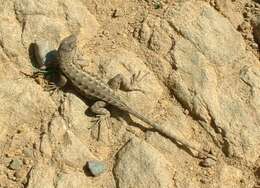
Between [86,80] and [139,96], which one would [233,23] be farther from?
[86,80]

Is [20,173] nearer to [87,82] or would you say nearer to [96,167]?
[96,167]

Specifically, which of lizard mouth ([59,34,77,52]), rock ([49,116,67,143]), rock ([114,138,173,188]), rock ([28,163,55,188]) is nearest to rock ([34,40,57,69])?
lizard mouth ([59,34,77,52])

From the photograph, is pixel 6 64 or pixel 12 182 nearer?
pixel 12 182

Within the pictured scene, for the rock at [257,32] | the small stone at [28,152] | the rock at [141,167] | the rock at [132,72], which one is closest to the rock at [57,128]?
the small stone at [28,152]

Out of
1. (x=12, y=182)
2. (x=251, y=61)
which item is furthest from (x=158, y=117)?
(x=12, y=182)

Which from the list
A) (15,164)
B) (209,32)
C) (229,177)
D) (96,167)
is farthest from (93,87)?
(229,177)

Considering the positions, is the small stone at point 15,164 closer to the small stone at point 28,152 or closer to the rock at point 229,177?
the small stone at point 28,152

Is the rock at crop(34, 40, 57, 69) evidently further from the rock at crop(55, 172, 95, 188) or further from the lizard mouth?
the rock at crop(55, 172, 95, 188)
